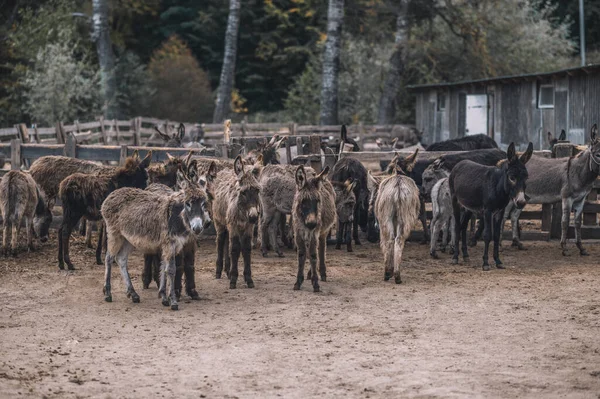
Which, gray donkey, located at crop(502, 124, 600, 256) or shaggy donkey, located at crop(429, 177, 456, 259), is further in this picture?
gray donkey, located at crop(502, 124, 600, 256)

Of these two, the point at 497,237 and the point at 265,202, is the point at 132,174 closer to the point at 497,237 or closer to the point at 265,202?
the point at 265,202

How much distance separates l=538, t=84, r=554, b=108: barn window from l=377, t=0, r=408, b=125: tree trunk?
10441 mm

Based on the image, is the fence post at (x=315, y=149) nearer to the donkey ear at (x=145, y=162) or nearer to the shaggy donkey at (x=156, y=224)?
the donkey ear at (x=145, y=162)

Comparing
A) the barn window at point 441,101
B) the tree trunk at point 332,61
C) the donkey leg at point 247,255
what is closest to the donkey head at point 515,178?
the donkey leg at point 247,255

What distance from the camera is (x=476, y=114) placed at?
34.3 m

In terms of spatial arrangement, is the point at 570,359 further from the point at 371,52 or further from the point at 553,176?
the point at 371,52

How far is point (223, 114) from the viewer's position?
42531 millimetres

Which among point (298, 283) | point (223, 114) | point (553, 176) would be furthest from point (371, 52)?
point (298, 283)

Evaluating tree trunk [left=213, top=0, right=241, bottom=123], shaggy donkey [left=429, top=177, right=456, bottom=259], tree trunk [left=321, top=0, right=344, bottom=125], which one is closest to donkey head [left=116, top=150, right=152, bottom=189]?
shaggy donkey [left=429, top=177, right=456, bottom=259]

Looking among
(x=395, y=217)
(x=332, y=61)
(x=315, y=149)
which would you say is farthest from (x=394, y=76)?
(x=395, y=217)

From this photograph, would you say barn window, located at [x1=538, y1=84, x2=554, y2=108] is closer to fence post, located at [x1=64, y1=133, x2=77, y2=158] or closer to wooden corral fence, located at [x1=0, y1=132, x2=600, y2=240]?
wooden corral fence, located at [x1=0, y1=132, x2=600, y2=240]

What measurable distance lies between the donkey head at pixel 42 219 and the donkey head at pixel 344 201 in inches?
197

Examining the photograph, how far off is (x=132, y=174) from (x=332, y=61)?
22.2 m

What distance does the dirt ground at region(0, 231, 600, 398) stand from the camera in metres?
8.63
